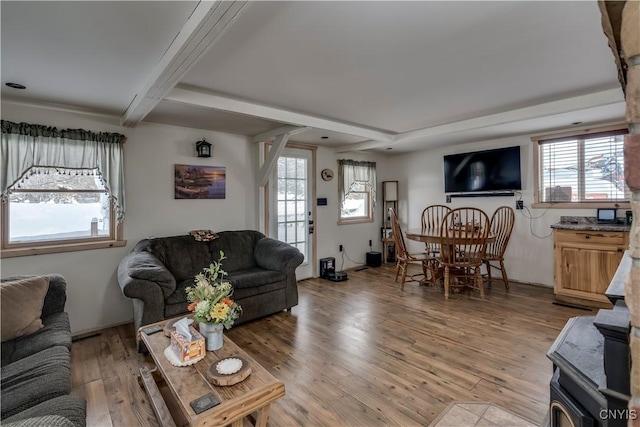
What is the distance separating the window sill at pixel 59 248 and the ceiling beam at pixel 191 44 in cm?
162

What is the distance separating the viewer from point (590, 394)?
1.02m

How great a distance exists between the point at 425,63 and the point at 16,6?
2.38 metres

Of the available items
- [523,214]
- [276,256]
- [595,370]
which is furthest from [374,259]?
[595,370]

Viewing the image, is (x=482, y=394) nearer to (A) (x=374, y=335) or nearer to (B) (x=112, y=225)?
(A) (x=374, y=335)

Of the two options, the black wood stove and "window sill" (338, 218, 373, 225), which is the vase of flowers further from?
"window sill" (338, 218, 373, 225)

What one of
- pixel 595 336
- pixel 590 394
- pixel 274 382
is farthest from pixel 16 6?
pixel 595 336

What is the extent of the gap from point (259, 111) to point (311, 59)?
42.2 inches

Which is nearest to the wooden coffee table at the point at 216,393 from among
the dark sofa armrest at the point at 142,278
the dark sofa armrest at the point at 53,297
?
the dark sofa armrest at the point at 142,278

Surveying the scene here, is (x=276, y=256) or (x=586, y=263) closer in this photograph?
(x=586, y=263)

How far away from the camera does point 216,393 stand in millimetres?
1415

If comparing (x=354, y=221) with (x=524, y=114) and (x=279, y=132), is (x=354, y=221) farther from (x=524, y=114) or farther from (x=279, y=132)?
(x=524, y=114)

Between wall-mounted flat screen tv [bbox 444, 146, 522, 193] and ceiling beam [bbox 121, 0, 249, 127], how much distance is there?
175 inches

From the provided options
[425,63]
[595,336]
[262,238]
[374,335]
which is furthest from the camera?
[262,238]

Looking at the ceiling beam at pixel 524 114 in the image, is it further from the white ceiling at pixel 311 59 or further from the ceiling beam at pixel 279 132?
the ceiling beam at pixel 279 132
